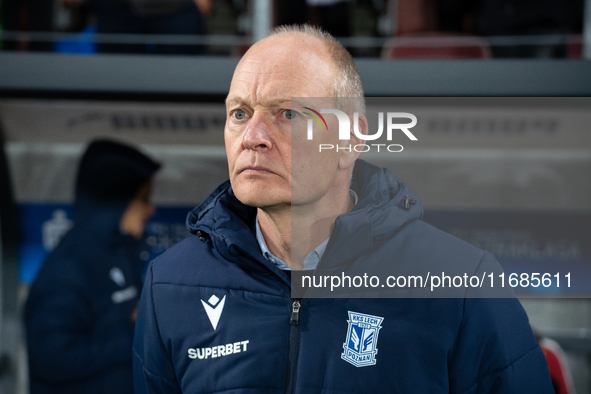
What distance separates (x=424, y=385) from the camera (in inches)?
36.8

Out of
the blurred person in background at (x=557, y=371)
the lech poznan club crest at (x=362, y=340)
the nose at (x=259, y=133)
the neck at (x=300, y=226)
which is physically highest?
the nose at (x=259, y=133)

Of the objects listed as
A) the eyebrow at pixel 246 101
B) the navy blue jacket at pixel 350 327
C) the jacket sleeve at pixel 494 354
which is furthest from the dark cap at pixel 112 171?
the jacket sleeve at pixel 494 354

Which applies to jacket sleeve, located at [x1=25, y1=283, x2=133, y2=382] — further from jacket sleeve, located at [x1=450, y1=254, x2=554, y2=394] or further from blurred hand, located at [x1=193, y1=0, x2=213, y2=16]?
jacket sleeve, located at [x1=450, y1=254, x2=554, y2=394]

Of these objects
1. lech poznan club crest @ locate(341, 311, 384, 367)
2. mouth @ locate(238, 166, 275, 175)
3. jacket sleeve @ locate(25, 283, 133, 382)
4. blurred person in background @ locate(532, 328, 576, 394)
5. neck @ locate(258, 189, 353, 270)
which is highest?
mouth @ locate(238, 166, 275, 175)

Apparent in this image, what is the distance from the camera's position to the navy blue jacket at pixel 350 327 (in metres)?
0.94

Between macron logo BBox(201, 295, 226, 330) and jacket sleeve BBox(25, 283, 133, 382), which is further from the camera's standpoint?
jacket sleeve BBox(25, 283, 133, 382)

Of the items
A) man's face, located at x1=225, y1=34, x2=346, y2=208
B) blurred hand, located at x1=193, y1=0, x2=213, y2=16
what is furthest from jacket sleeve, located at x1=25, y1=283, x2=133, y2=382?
man's face, located at x1=225, y1=34, x2=346, y2=208

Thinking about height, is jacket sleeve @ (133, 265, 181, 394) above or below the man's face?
below

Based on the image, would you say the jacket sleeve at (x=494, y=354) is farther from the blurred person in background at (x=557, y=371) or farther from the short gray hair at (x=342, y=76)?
the blurred person in background at (x=557, y=371)

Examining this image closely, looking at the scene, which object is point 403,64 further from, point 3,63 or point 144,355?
point 3,63

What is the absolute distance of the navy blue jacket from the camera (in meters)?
0.94

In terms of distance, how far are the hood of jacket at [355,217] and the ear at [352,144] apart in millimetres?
74

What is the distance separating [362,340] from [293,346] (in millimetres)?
132

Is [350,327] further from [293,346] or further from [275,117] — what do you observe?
[275,117]
